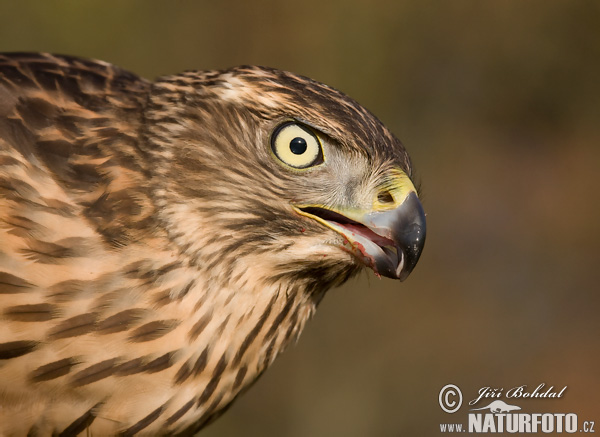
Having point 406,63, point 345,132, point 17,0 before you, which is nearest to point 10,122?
point 345,132

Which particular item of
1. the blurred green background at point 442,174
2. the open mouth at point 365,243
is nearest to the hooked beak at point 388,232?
the open mouth at point 365,243

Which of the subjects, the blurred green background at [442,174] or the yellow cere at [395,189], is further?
the blurred green background at [442,174]

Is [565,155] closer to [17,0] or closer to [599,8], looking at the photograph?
[599,8]

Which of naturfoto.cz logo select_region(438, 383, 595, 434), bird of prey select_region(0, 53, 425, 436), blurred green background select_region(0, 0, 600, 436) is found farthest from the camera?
blurred green background select_region(0, 0, 600, 436)

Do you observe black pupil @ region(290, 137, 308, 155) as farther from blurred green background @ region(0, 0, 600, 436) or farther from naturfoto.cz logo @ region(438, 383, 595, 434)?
blurred green background @ region(0, 0, 600, 436)

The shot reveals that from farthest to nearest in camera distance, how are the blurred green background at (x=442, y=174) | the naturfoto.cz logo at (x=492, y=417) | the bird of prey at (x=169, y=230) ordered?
the blurred green background at (x=442, y=174) < the naturfoto.cz logo at (x=492, y=417) < the bird of prey at (x=169, y=230)

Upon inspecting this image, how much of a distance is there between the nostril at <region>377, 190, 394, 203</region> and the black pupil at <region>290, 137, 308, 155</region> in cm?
23

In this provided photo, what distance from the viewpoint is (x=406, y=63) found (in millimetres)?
5840

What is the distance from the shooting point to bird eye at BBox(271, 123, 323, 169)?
212 cm

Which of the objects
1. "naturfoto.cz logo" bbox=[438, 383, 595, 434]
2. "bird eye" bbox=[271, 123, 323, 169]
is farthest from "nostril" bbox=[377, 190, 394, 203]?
"naturfoto.cz logo" bbox=[438, 383, 595, 434]

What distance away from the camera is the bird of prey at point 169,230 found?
203 cm

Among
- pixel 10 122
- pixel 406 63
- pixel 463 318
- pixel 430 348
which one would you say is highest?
pixel 406 63

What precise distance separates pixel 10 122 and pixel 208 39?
3.66 m

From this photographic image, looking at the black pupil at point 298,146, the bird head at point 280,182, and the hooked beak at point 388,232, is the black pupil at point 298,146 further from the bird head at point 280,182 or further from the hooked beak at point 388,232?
the hooked beak at point 388,232
